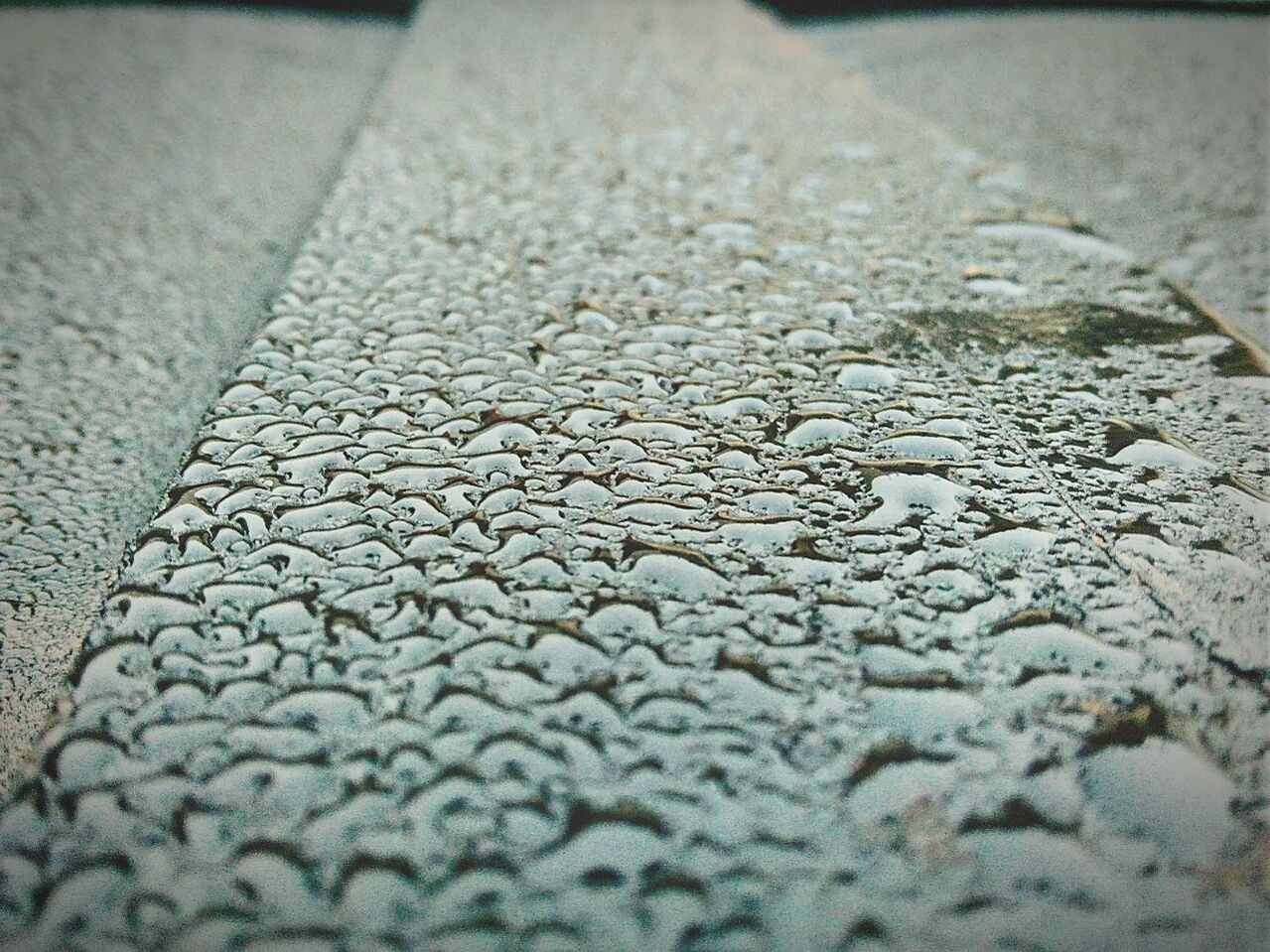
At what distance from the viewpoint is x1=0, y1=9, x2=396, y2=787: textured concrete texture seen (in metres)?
0.94

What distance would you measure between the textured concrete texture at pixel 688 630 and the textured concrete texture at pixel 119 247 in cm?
19

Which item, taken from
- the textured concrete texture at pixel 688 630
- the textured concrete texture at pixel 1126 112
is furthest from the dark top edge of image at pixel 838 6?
the textured concrete texture at pixel 688 630

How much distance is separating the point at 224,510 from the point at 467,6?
2.07 m

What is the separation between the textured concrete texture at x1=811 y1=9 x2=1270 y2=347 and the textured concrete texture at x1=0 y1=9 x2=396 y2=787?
45.5 inches

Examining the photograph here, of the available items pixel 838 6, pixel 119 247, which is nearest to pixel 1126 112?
pixel 838 6

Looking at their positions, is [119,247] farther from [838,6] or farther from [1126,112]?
[838,6]

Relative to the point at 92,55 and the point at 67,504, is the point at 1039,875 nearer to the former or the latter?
the point at 67,504

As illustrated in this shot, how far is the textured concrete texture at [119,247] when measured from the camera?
0.94 meters

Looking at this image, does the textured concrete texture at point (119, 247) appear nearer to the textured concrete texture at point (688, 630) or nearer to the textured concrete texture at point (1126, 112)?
the textured concrete texture at point (688, 630)

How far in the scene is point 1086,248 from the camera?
1222mm

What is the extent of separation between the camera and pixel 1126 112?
2.01 m

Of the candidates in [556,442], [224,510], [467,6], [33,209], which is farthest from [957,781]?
[467,6]

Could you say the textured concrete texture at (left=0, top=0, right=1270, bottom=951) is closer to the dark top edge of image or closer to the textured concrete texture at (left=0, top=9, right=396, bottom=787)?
the textured concrete texture at (left=0, top=9, right=396, bottom=787)

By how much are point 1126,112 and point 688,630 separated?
1.85 metres
